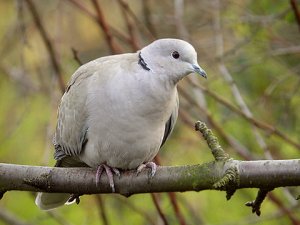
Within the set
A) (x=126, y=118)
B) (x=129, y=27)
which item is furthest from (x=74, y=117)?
(x=129, y=27)

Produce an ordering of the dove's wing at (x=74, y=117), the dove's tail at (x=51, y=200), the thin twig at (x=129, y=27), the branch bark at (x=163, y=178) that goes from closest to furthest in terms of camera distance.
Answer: the branch bark at (x=163, y=178)
the dove's wing at (x=74, y=117)
the dove's tail at (x=51, y=200)
the thin twig at (x=129, y=27)

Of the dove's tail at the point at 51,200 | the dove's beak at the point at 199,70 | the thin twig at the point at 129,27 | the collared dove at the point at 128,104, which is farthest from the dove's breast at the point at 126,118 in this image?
the thin twig at the point at 129,27

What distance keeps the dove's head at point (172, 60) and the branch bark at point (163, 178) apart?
428 mm

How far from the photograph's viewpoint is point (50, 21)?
557cm

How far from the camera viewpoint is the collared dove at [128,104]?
9.10 ft

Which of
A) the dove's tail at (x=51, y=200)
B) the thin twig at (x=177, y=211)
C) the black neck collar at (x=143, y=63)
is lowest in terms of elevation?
the thin twig at (x=177, y=211)

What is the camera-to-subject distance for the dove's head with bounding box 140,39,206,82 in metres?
2.79

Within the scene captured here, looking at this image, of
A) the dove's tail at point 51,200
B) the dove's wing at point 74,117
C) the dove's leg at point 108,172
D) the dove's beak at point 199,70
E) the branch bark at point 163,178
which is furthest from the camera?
the dove's tail at point 51,200

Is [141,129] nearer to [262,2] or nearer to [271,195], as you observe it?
[271,195]

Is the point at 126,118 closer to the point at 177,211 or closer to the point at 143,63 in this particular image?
the point at 143,63

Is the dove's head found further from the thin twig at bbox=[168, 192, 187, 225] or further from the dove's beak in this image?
the thin twig at bbox=[168, 192, 187, 225]

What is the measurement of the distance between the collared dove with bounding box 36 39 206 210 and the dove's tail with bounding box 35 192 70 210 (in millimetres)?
323

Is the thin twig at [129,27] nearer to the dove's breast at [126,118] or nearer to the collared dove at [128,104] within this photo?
the collared dove at [128,104]

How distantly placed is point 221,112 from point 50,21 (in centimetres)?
201
